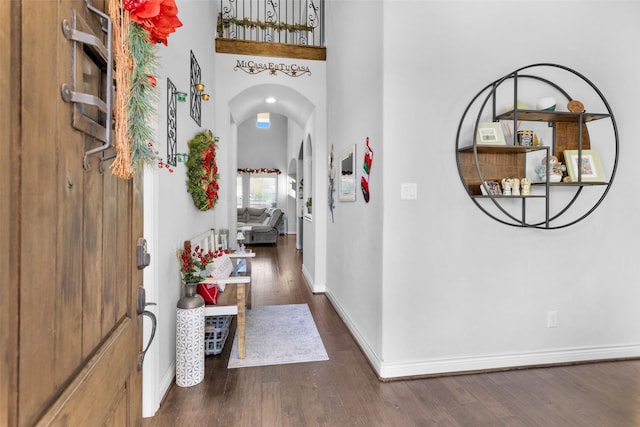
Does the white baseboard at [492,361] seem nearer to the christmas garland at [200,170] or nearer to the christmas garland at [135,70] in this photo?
the christmas garland at [200,170]

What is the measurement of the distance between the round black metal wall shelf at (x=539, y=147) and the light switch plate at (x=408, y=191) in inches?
13.8

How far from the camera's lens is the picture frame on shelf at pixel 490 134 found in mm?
2314

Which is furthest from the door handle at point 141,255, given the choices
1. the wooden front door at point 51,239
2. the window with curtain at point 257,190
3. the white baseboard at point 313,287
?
the window with curtain at point 257,190

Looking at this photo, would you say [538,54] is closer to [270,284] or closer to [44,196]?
[44,196]

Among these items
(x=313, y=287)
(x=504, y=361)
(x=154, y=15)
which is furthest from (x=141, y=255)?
(x=313, y=287)

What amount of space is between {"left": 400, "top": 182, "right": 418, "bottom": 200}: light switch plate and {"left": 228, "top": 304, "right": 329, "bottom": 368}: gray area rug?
1437 millimetres

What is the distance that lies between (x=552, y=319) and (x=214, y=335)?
2668mm

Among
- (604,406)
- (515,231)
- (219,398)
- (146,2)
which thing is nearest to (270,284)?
(219,398)

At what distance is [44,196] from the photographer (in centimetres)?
53

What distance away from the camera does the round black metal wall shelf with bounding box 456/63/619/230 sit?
7.74ft

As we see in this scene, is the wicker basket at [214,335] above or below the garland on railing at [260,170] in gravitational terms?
below

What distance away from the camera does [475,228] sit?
2445 millimetres

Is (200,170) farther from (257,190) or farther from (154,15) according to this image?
(257,190)

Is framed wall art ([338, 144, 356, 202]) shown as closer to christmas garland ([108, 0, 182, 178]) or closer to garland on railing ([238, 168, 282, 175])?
christmas garland ([108, 0, 182, 178])
